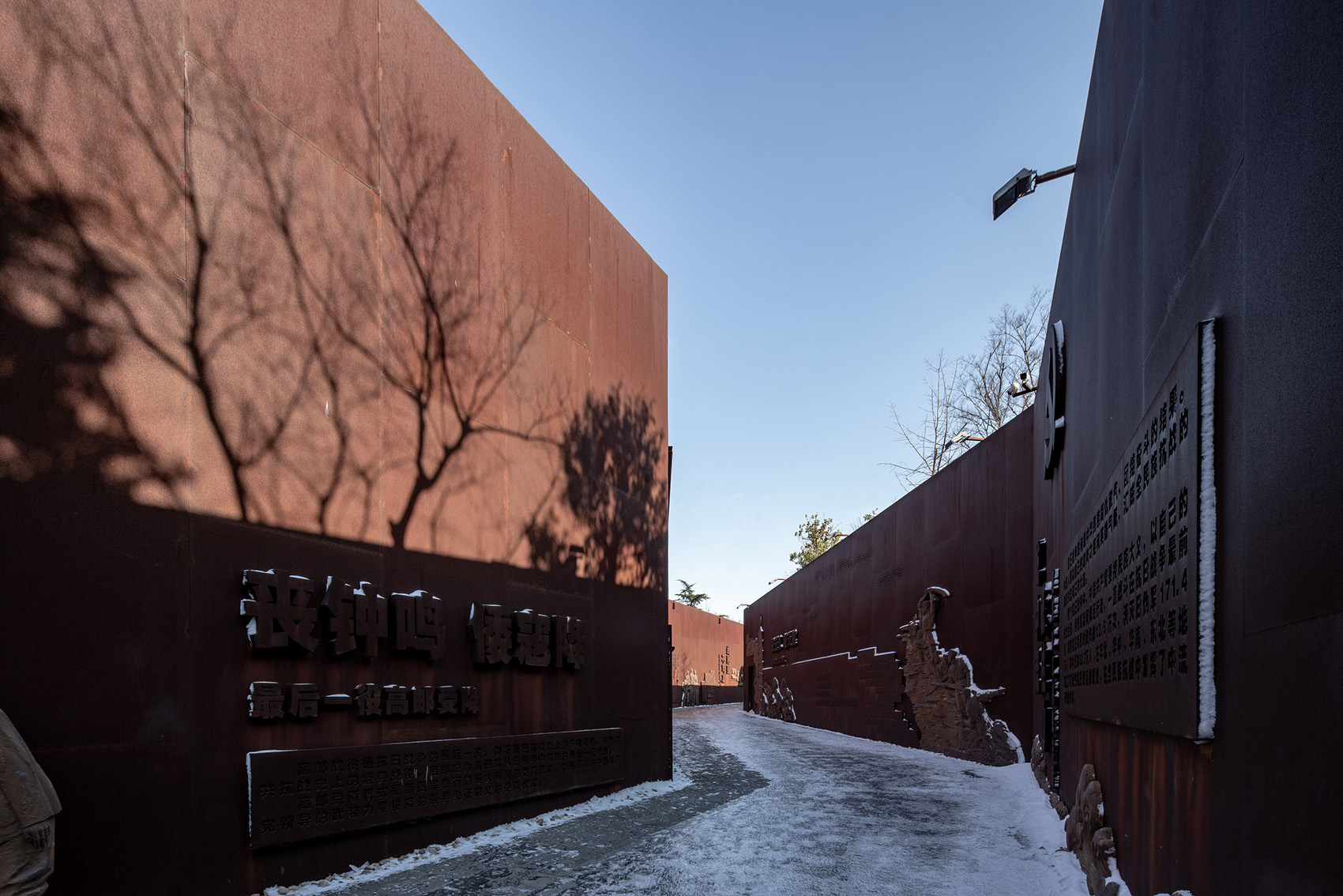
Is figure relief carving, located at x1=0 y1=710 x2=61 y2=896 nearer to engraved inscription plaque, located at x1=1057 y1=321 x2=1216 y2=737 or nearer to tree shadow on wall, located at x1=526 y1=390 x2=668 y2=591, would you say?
engraved inscription plaque, located at x1=1057 y1=321 x2=1216 y2=737

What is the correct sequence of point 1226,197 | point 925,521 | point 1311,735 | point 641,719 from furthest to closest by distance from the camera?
point 925,521 → point 641,719 → point 1226,197 → point 1311,735

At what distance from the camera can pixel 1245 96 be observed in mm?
2576

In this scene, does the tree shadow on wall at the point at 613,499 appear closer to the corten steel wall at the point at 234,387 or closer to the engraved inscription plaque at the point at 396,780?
the corten steel wall at the point at 234,387

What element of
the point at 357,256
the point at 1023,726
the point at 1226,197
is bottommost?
the point at 1023,726

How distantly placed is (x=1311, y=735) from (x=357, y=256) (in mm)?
6534

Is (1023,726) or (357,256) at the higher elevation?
(357,256)

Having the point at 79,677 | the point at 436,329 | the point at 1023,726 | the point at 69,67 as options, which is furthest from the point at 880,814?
the point at 69,67

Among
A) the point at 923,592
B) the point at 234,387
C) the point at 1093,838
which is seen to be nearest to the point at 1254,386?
the point at 1093,838

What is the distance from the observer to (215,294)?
548cm

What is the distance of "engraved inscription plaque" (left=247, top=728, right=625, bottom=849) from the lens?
18.3ft

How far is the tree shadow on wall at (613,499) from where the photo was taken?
32.7 ft

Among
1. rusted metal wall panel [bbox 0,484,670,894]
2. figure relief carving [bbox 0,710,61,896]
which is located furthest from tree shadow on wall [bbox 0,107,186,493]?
figure relief carving [bbox 0,710,61,896]

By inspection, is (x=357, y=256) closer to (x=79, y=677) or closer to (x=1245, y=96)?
(x=79, y=677)

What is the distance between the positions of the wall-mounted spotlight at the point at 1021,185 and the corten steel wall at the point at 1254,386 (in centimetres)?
406
